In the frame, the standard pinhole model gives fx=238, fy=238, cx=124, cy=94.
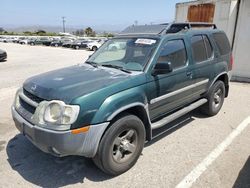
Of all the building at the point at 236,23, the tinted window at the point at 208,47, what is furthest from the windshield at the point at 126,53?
the building at the point at 236,23

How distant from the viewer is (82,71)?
3.71 metres

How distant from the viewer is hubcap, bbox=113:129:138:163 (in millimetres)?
3192

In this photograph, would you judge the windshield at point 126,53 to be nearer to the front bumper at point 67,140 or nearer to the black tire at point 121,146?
the black tire at point 121,146

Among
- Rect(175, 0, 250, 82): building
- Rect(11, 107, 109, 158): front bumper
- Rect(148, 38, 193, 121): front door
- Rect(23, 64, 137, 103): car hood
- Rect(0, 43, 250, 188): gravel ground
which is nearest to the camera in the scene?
Rect(11, 107, 109, 158): front bumper

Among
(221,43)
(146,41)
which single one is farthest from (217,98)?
(146,41)

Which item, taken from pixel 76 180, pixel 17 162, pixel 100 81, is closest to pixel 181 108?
pixel 100 81

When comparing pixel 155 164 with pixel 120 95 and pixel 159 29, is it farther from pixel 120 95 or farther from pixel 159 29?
pixel 159 29

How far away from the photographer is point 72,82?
314 centimetres

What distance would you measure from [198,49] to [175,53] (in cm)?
77

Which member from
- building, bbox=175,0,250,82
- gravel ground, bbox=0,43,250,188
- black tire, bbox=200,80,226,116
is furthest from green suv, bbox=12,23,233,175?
building, bbox=175,0,250,82

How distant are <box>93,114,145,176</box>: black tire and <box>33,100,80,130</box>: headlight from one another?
51 cm

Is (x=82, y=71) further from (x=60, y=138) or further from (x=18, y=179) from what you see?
(x=18, y=179)

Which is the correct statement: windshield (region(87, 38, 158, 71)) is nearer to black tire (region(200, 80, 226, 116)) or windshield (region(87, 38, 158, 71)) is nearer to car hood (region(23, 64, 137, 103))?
car hood (region(23, 64, 137, 103))

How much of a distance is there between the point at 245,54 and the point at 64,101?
8.12 meters
